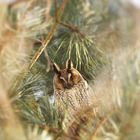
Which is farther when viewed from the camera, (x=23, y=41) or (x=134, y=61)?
(x=23, y=41)

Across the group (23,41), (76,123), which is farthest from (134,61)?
(23,41)

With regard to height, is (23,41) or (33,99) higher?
(23,41)

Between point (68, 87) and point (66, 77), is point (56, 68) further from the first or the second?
point (68, 87)

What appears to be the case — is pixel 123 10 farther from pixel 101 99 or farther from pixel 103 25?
pixel 101 99

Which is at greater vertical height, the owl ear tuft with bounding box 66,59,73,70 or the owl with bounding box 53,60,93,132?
the owl ear tuft with bounding box 66,59,73,70

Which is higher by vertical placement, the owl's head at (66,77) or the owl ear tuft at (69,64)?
the owl ear tuft at (69,64)

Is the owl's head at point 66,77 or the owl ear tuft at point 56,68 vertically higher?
the owl ear tuft at point 56,68
